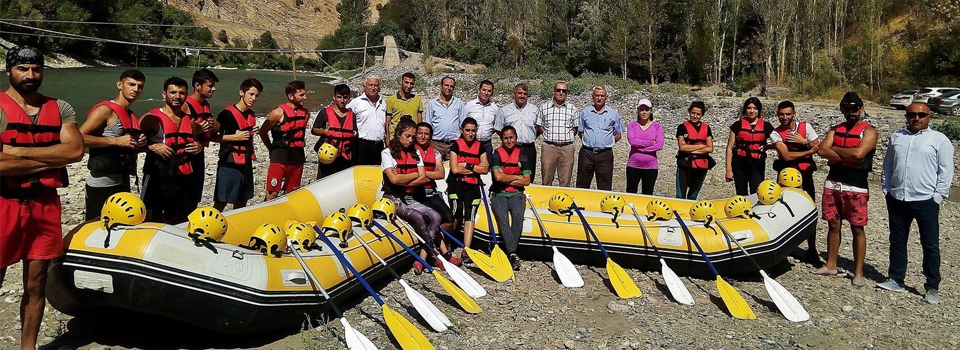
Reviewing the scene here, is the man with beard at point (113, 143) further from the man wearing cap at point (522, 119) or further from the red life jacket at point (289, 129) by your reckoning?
the man wearing cap at point (522, 119)

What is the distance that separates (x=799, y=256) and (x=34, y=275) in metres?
6.29

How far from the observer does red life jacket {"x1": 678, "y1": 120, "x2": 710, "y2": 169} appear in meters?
5.96

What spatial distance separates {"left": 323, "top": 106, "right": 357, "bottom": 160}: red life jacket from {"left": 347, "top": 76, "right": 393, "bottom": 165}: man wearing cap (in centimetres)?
17

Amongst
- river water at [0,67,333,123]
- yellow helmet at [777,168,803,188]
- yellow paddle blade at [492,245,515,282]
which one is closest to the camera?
yellow paddle blade at [492,245,515,282]

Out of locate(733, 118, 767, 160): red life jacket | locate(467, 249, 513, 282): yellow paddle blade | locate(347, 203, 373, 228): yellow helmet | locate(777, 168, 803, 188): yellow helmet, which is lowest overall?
locate(467, 249, 513, 282): yellow paddle blade

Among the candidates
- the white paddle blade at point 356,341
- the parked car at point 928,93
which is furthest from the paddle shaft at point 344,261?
the parked car at point 928,93

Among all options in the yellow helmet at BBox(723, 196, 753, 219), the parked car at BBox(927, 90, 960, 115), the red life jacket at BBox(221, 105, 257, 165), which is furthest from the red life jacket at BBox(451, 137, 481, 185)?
the parked car at BBox(927, 90, 960, 115)

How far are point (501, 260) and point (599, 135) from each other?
74.0 inches

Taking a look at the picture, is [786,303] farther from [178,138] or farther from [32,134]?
[32,134]

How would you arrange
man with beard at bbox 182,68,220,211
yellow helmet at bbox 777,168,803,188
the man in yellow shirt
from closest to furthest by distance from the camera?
1. man with beard at bbox 182,68,220,211
2. yellow helmet at bbox 777,168,803,188
3. the man in yellow shirt

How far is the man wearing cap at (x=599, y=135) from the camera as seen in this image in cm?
630

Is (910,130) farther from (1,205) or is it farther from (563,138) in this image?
(1,205)

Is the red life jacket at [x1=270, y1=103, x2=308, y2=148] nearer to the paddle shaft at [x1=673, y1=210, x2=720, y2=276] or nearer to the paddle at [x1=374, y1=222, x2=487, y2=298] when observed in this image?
the paddle at [x1=374, y1=222, x2=487, y2=298]

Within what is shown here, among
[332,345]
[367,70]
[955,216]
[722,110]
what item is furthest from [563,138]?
[367,70]
